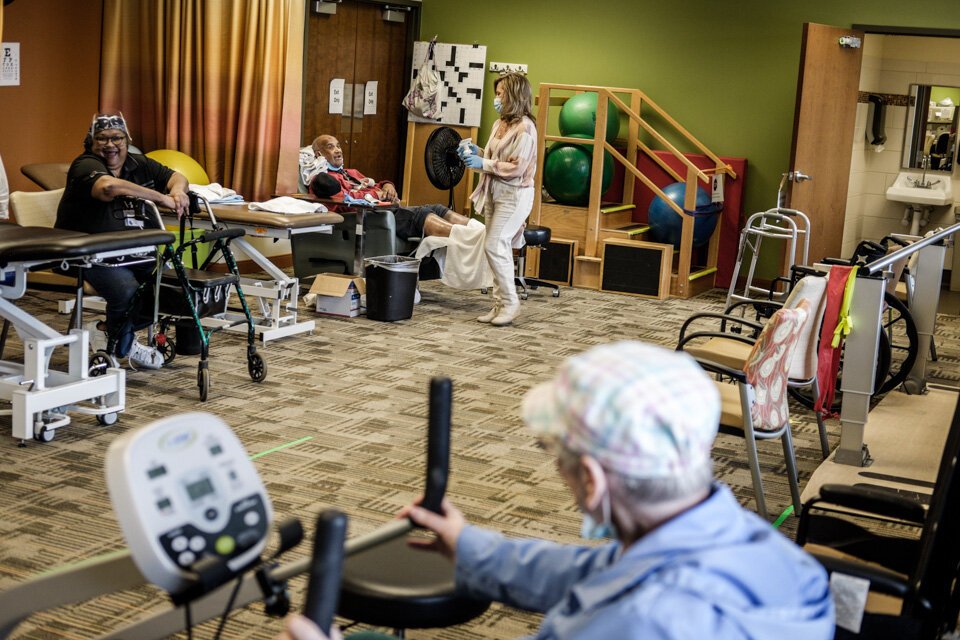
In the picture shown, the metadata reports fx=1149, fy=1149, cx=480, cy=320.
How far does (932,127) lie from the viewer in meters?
10.3

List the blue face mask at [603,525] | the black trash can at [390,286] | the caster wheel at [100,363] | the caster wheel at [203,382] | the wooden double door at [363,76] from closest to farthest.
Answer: the blue face mask at [603,525], the caster wheel at [100,363], the caster wheel at [203,382], the black trash can at [390,286], the wooden double door at [363,76]

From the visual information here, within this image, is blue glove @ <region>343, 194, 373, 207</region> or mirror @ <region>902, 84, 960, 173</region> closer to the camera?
blue glove @ <region>343, 194, 373, 207</region>

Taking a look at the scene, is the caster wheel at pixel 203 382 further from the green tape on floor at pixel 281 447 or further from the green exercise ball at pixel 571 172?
the green exercise ball at pixel 571 172

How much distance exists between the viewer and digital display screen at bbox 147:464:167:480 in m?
1.39

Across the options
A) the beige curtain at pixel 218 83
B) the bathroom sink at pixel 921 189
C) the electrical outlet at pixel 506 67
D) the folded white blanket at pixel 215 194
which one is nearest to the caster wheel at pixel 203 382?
the folded white blanket at pixel 215 194

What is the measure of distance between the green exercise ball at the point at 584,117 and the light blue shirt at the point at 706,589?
25.7ft

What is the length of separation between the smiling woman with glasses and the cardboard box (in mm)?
1519

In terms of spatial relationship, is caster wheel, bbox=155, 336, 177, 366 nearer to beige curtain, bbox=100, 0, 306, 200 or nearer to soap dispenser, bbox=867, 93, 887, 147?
beige curtain, bbox=100, 0, 306, 200

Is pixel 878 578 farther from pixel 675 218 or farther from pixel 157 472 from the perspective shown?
pixel 675 218

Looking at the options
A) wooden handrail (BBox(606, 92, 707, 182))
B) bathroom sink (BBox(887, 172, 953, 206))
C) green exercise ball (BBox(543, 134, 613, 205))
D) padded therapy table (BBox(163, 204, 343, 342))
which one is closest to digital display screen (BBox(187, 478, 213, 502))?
padded therapy table (BBox(163, 204, 343, 342))

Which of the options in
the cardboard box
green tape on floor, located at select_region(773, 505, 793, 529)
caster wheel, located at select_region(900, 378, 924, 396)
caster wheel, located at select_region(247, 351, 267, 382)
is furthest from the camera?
the cardboard box

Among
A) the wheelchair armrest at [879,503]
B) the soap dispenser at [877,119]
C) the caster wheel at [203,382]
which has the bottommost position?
the caster wheel at [203,382]

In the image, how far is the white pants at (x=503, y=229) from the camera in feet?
22.7

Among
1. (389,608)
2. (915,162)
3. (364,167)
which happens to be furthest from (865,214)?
(389,608)
